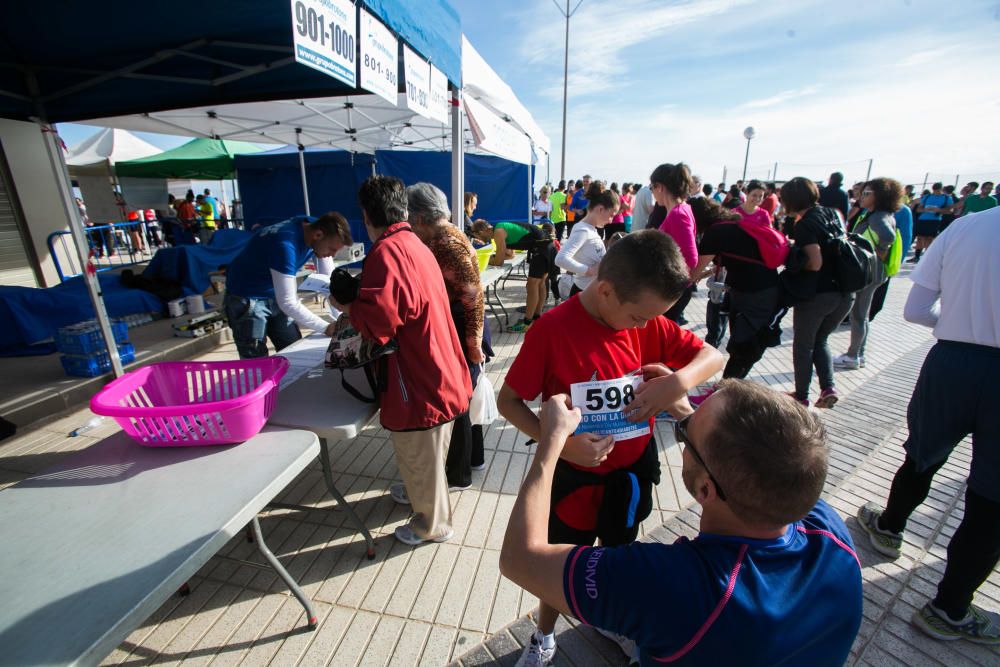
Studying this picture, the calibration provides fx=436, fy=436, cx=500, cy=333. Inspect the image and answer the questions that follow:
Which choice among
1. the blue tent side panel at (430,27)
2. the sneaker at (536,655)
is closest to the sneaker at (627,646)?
the sneaker at (536,655)

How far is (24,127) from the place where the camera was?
5.93 m

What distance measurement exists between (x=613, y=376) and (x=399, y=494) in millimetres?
1831

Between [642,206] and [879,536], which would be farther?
[642,206]

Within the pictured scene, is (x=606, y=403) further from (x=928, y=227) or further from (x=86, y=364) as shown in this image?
(x=928, y=227)

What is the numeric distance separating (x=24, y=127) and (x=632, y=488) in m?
8.88

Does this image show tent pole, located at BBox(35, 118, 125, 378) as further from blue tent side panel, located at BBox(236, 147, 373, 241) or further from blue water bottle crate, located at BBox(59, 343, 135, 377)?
blue tent side panel, located at BBox(236, 147, 373, 241)

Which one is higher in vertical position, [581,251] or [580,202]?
[580,202]

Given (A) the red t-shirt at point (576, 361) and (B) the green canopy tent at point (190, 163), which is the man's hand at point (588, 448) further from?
(B) the green canopy tent at point (190, 163)

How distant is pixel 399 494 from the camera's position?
8.84 feet

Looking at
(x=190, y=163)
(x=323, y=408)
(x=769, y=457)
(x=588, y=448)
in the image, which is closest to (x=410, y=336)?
(x=323, y=408)

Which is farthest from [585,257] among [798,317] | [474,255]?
[798,317]

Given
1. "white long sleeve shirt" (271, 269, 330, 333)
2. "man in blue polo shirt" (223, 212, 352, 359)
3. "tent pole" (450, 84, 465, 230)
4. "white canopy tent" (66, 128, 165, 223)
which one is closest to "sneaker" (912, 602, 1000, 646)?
"man in blue polo shirt" (223, 212, 352, 359)

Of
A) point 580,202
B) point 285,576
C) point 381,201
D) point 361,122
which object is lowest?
point 285,576

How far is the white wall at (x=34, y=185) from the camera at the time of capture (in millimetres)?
5852
